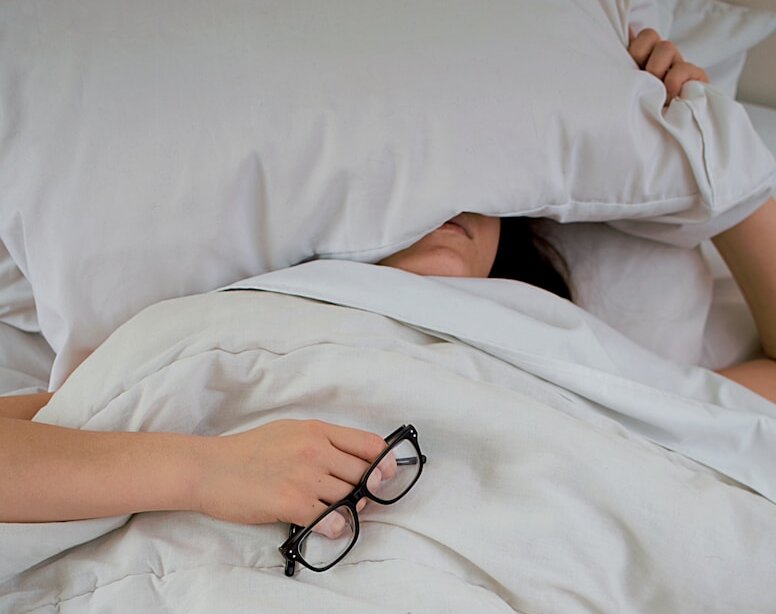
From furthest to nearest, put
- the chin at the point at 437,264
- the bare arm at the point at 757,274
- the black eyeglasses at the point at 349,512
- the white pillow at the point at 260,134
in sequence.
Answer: the bare arm at the point at 757,274
the chin at the point at 437,264
the white pillow at the point at 260,134
the black eyeglasses at the point at 349,512

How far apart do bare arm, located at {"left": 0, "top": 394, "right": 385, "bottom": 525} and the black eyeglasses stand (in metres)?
0.01

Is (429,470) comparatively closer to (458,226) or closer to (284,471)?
(284,471)

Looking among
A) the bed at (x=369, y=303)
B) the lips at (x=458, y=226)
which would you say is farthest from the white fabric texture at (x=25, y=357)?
the lips at (x=458, y=226)

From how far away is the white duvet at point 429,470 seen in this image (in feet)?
2.26

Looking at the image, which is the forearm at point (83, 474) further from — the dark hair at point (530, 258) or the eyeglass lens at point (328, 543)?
the dark hair at point (530, 258)

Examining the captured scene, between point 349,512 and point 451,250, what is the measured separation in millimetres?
Result: 336

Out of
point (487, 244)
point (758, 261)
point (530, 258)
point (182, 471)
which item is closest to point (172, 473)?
point (182, 471)

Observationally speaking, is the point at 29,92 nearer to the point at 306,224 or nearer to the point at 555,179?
the point at 306,224

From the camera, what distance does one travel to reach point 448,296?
2.76 feet

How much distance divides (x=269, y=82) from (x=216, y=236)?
0.50 feet

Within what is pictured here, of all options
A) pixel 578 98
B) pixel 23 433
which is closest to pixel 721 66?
pixel 578 98

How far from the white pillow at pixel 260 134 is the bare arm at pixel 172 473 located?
0.19m

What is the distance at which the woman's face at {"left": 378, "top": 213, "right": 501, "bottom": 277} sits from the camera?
3.05ft

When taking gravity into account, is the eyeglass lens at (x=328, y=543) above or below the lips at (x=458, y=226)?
below
